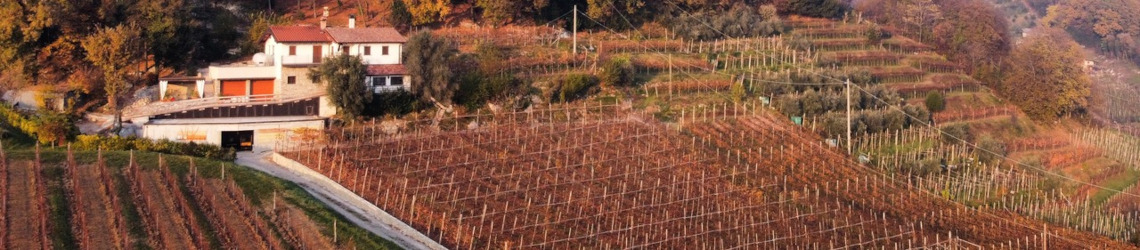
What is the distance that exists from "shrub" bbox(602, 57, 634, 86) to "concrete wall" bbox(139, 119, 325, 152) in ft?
37.6

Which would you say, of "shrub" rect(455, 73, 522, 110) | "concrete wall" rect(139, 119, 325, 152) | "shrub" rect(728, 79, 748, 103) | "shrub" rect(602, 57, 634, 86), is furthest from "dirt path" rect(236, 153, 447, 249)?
"shrub" rect(728, 79, 748, 103)

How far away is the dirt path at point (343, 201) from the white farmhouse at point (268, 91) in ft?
4.91

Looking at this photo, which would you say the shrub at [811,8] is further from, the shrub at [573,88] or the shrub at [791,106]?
the shrub at [573,88]

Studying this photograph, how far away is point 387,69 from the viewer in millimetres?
38312

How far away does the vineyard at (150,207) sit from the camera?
24.2 m

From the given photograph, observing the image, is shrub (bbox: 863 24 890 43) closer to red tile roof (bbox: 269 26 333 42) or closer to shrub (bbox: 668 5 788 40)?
shrub (bbox: 668 5 788 40)

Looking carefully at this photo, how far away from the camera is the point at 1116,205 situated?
4019 centimetres

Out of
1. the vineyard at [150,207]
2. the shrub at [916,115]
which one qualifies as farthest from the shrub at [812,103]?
the vineyard at [150,207]

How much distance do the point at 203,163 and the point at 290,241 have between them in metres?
6.90

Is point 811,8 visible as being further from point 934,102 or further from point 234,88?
point 234,88

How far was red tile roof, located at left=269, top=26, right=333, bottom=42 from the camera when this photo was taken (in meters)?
37.8

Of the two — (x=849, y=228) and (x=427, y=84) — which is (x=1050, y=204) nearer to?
(x=849, y=228)

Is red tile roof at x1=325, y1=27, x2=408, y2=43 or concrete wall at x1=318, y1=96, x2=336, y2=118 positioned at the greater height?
red tile roof at x1=325, y1=27, x2=408, y2=43

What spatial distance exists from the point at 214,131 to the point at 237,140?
79 centimetres
